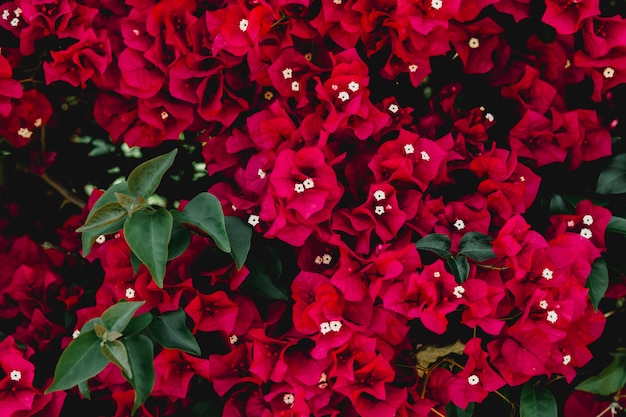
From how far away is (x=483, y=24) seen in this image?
1.36 m

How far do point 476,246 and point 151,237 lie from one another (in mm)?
548

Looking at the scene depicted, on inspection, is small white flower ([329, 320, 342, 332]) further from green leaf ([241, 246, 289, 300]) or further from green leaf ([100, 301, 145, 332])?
green leaf ([100, 301, 145, 332])

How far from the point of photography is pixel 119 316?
104cm

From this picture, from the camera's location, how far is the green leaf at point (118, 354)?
39.5 inches

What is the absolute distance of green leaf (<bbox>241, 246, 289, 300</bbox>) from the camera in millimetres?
1283

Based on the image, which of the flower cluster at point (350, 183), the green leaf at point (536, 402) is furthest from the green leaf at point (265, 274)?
the green leaf at point (536, 402)

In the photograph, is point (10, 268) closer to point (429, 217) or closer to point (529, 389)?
point (429, 217)

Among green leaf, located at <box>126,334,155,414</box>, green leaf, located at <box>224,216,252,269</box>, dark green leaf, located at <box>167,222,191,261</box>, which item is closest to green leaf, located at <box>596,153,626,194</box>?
green leaf, located at <box>224,216,252,269</box>

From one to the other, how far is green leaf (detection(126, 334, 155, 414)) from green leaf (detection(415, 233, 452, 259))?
47cm

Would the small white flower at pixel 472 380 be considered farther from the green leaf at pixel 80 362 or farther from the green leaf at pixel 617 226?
the green leaf at pixel 80 362

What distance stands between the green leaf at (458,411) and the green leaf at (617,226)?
415 millimetres

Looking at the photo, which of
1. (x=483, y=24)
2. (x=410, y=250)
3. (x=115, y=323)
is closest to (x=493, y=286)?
(x=410, y=250)

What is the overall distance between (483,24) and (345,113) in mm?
345

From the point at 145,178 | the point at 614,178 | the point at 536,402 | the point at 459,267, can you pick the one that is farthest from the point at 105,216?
the point at 614,178
